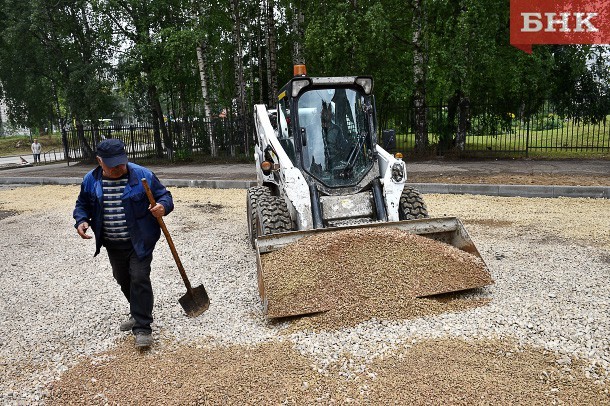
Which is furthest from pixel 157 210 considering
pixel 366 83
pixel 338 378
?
pixel 366 83

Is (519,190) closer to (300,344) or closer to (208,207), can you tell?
(208,207)

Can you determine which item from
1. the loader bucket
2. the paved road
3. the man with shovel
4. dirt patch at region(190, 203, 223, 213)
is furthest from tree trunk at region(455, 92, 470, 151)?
the man with shovel

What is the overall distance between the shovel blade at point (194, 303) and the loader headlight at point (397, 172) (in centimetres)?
272

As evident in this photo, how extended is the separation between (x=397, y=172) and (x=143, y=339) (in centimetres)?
348

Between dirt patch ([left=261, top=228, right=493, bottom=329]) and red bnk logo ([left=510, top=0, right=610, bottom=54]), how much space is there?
13330 millimetres

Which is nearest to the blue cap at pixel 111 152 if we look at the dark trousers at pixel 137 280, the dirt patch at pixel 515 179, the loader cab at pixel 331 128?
the dark trousers at pixel 137 280

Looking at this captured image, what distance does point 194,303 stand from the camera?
185 inches

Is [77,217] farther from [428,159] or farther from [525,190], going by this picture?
[428,159]

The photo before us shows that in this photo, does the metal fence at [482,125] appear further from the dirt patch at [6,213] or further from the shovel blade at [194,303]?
the shovel blade at [194,303]

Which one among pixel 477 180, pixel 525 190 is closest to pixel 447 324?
pixel 525 190

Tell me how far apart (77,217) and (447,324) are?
3234 mm

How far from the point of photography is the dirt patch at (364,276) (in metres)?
4.49

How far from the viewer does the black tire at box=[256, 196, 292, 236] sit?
574 cm

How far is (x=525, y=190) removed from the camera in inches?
412
